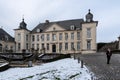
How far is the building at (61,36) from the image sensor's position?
4647cm

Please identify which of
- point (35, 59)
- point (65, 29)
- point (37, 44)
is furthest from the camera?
point (37, 44)

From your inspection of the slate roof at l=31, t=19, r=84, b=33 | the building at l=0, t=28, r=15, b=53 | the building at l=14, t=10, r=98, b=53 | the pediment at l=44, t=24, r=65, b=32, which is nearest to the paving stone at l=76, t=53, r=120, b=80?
the building at l=14, t=10, r=98, b=53

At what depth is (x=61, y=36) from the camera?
5144 centimetres

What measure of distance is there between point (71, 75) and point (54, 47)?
3883 centimetres

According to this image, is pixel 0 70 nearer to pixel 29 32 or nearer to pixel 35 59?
pixel 35 59

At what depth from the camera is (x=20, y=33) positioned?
178 ft

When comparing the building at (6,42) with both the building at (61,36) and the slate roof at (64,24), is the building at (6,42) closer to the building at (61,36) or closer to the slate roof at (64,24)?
the building at (61,36)

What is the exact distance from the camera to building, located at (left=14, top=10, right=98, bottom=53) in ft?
152

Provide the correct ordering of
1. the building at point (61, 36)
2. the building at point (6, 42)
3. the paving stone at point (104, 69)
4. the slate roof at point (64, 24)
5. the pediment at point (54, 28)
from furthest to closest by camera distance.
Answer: the building at point (6, 42)
the pediment at point (54, 28)
the slate roof at point (64, 24)
the building at point (61, 36)
the paving stone at point (104, 69)

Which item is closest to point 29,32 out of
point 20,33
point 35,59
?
point 20,33

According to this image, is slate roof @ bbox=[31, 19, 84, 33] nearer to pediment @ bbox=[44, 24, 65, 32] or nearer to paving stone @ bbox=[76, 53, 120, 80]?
pediment @ bbox=[44, 24, 65, 32]

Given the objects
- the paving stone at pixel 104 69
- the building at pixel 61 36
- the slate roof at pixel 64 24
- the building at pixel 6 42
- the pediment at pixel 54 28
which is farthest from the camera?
the building at pixel 6 42

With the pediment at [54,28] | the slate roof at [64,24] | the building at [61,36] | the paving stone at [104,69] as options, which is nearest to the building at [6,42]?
the building at [61,36]

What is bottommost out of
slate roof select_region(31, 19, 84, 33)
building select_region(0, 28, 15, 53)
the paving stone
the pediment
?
the paving stone
